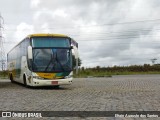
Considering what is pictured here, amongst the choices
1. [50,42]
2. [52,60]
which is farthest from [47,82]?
[50,42]

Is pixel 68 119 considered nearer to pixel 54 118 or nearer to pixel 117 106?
pixel 54 118

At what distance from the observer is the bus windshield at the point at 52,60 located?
72.6 feet

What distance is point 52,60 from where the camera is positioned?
22281mm

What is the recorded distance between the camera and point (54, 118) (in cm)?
949

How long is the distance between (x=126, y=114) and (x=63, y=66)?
12.8 meters

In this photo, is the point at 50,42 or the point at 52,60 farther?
the point at 50,42

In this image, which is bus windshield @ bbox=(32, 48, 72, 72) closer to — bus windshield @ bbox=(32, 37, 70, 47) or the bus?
the bus

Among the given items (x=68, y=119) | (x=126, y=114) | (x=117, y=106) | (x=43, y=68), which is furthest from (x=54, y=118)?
(x=43, y=68)

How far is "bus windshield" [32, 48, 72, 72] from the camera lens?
2214 cm

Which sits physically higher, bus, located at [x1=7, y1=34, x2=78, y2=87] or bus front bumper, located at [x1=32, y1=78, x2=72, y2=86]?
bus, located at [x1=7, y1=34, x2=78, y2=87]

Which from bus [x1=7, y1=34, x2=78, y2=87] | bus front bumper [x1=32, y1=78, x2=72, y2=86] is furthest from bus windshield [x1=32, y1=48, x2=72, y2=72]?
bus front bumper [x1=32, y1=78, x2=72, y2=86]

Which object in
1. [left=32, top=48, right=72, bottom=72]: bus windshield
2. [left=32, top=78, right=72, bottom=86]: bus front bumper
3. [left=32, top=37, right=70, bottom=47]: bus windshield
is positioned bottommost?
[left=32, top=78, right=72, bottom=86]: bus front bumper

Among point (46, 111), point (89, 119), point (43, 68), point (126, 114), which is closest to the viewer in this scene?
point (89, 119)

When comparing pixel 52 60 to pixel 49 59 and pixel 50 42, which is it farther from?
pixel 50 42
